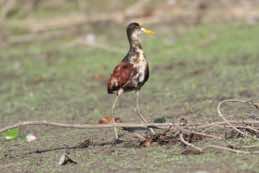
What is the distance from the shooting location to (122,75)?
7180 mm

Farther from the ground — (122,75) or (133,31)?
(133,31)

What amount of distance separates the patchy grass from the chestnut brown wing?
0.41 meters

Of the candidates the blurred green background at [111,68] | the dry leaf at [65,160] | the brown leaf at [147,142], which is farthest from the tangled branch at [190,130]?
the dry leaf at [65,160]

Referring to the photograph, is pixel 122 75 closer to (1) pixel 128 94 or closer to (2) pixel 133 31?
(2) pixel 133 31

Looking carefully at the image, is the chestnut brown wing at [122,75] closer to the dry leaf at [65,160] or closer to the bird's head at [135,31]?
the bird's head at [135,31]

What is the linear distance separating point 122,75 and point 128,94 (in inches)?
111

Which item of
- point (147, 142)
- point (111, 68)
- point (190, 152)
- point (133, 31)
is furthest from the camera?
point (111, 68)

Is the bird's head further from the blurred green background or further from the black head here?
the blurred green background

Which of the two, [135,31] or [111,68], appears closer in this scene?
[135,31]

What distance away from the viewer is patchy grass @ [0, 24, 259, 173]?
5758 millimetres

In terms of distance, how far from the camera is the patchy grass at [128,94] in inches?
227

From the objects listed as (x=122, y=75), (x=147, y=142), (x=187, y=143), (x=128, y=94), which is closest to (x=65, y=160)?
(x=147, y=142)

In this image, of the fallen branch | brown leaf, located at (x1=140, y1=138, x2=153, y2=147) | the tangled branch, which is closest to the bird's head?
the tangled branch

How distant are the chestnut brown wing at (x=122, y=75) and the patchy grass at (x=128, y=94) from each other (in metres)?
0.41
